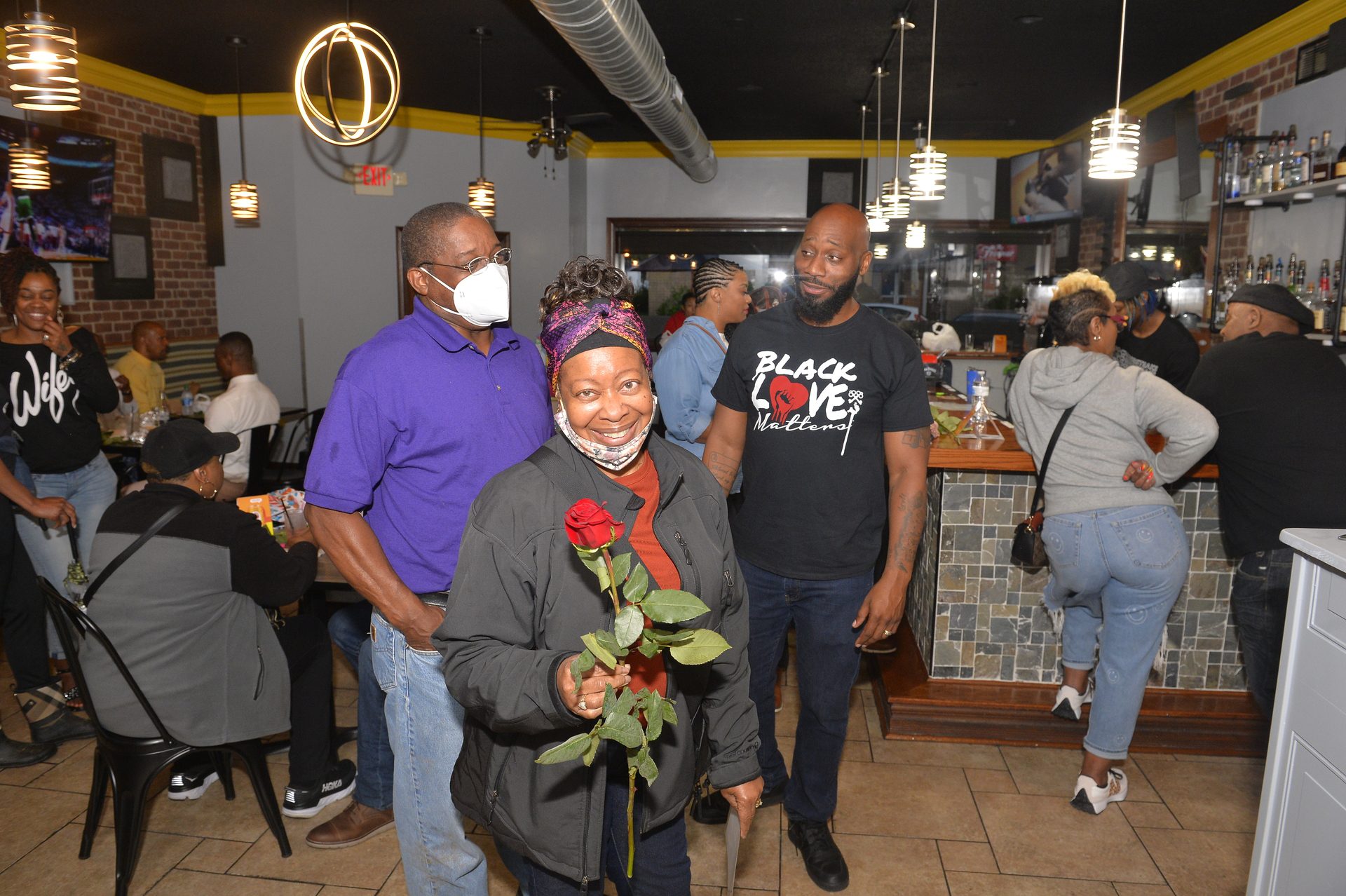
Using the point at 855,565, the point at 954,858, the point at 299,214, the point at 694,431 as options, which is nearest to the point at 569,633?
the point at 855,565

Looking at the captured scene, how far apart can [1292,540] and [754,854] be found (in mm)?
1663

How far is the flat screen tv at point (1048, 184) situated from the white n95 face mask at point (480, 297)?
7556mm

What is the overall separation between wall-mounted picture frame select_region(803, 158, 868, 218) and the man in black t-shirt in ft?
24.4

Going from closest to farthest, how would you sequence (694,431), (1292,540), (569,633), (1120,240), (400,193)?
1. (569,633)
2. (1292,540)
3. (694,431)
4. (1120,240)
5. (400,193)

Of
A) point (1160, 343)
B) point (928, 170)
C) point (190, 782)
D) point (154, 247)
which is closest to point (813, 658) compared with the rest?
point (190, 782)

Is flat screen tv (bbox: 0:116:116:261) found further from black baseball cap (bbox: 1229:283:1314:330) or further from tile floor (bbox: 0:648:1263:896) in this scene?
black baseball cap (bbox: 1229:283:1314:330)

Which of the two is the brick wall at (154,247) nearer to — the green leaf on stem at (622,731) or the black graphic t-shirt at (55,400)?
the black graphic t-shirt at (55,400)

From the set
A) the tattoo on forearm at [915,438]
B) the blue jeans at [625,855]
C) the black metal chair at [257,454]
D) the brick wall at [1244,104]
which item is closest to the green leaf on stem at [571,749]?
the blue jeans at [625,855]

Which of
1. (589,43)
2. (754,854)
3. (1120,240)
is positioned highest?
(589,43)

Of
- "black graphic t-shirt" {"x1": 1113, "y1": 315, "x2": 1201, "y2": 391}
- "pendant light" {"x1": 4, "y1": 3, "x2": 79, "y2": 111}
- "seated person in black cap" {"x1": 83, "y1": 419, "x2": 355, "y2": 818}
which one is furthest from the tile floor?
"pendant light" {"x1": 4, "y1": 3, "x2": 79, "y2": 111}

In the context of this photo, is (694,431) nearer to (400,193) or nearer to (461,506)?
(461,506)

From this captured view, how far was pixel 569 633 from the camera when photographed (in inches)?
55.4

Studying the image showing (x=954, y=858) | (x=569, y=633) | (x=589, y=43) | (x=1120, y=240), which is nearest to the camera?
(x=569, y=633)

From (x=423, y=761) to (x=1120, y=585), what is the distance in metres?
2.10
